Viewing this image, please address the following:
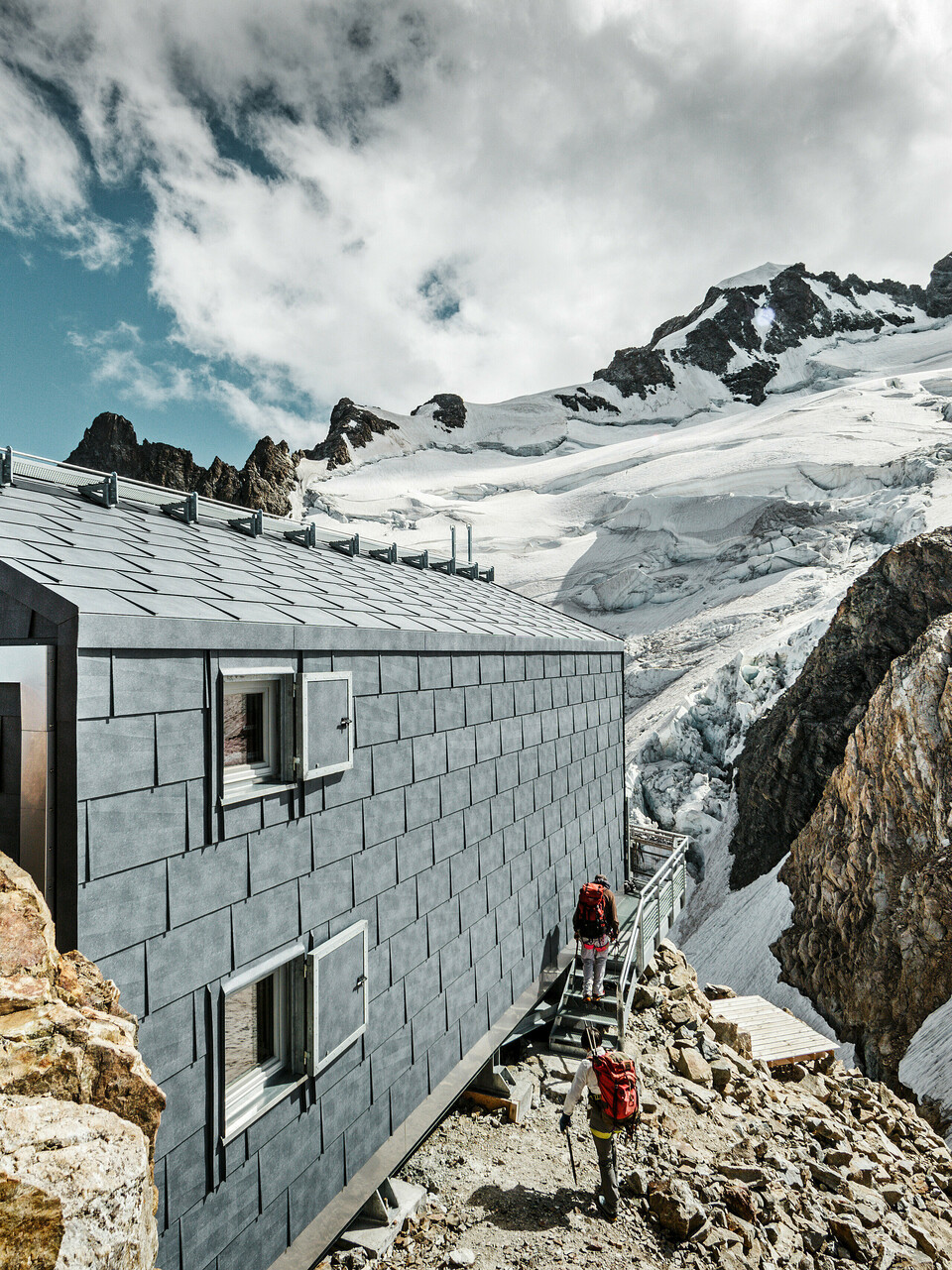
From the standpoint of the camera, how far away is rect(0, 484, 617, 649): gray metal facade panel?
12.8ft

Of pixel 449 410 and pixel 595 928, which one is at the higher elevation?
pixel 449 410

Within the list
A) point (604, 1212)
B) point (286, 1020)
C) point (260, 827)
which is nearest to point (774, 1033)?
point (604, 1212)

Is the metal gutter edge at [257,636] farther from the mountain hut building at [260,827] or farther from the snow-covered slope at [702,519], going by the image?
the snow-covered slope at [702,519]

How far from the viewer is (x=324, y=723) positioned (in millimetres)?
4824

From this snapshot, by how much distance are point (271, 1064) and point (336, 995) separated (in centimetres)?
58

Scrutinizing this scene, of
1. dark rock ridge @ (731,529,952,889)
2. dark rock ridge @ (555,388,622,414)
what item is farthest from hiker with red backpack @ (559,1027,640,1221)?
dark rock ridge @ (555,388,622,414)

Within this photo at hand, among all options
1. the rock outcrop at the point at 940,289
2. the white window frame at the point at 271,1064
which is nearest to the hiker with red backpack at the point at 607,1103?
the white window frame at the point at 271,1064

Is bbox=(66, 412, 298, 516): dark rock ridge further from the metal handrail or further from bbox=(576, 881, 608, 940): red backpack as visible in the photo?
bbox=(576, 881, 608, 940): red backpack

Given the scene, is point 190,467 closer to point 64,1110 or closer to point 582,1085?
point 582,1085

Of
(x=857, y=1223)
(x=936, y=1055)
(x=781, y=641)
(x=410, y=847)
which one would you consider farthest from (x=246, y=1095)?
(x=781, y=641)

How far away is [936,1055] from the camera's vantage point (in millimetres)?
13781

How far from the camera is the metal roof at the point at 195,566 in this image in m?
3.96

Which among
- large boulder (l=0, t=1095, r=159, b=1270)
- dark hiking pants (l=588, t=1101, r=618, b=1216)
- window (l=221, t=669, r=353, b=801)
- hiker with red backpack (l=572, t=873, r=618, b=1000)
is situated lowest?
dark hiking pants (l=588, t=1101, r=618, b=1216)

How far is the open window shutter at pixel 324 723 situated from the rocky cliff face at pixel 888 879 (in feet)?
50.2
